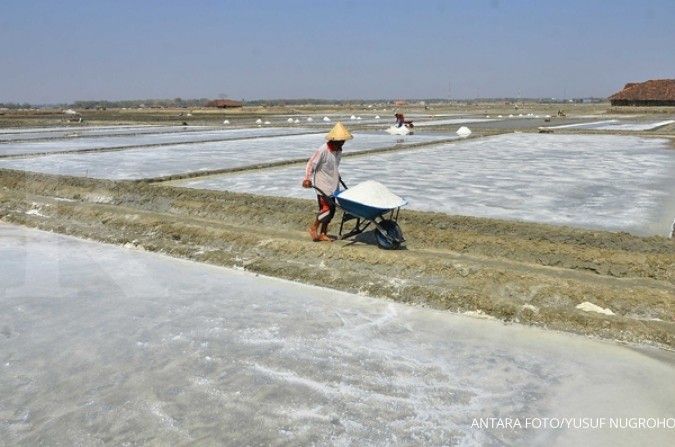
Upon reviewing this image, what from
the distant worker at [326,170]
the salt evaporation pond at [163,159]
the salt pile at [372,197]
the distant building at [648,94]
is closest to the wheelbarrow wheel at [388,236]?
the salt pile at [372,197]

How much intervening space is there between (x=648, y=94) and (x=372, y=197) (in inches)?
2188

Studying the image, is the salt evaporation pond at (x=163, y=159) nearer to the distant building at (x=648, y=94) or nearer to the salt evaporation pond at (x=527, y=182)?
the salt evaporation pond at (x=527, y=182)

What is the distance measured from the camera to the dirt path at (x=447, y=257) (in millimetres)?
4566

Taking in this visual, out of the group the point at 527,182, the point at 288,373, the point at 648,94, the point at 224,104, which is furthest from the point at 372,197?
the point at 224,104

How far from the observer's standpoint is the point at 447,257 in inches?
227

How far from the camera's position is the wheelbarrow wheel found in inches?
234

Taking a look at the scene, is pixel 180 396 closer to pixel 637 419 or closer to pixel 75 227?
pixel 637 419

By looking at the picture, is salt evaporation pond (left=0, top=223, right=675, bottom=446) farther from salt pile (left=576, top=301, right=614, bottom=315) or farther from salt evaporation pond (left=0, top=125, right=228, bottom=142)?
salt evaporation pond (left=0, top=125, right=228, bottom=142)

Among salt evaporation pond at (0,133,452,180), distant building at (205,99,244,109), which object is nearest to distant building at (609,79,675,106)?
salt evaporation pond at (0,133,452,180)

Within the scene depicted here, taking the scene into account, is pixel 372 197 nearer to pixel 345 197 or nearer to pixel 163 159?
pixel 345 197

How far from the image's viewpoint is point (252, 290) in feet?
17.1

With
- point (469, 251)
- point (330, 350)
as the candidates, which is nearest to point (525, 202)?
point (469, 251)

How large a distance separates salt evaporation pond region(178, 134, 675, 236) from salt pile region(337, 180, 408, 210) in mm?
1827

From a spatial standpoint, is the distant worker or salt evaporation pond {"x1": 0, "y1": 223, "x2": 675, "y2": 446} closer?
salt evaporation pond {"x1": 0, "y1": 223, "x2": 675, "y2": 446}
